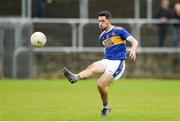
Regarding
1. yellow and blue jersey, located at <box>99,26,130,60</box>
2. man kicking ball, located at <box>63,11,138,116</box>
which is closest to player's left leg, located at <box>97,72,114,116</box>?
man kicking ball, located at <box>63,11,138,116</box>

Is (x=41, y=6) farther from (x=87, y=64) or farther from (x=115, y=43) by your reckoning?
(x=115, y=43)

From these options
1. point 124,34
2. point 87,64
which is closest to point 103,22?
point 124,34

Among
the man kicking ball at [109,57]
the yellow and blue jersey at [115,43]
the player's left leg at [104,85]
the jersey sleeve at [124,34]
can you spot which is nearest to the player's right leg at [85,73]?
the man kicking ball at [109,57]

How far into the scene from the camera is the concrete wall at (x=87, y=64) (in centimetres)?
3316

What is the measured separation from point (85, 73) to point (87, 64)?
17157 mm

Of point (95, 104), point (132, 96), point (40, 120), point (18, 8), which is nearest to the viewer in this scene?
point (40, 120)

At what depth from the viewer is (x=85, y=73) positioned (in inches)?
632

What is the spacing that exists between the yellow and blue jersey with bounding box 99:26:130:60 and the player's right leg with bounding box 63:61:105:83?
425mm

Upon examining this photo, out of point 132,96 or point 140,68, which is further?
point 140,68

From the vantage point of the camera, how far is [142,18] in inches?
1321

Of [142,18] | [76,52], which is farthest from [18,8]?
[142,18]

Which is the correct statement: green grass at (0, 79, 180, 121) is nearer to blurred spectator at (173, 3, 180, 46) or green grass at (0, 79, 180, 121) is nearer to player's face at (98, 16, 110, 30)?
player's face at (98, 16, 110, 30)

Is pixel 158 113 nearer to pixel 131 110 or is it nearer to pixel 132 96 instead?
pixel 131 110

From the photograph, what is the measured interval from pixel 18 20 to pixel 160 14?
6.20 m
